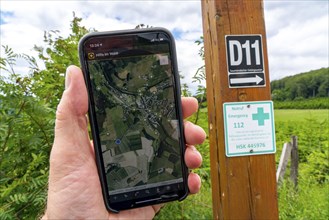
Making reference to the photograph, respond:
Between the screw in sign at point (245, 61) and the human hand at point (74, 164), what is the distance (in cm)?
52

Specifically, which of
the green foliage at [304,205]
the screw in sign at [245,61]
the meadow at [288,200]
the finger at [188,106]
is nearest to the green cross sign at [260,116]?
the screw in sign at [245,61]

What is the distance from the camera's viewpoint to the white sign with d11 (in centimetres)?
171

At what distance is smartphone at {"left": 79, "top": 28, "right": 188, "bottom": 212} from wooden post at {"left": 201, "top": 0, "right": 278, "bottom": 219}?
1.18 ft

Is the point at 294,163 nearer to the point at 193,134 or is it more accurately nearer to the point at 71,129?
the point at 193,134

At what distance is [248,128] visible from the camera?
1740mm

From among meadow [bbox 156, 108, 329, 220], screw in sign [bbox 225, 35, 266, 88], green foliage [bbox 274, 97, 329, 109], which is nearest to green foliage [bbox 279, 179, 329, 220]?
meadow [bbox 156, 108, 329, 220]

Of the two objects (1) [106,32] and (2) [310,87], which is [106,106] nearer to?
(1) [106,32]

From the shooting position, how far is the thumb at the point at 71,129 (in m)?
1.27

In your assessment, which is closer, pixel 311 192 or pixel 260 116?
pixel 260 116

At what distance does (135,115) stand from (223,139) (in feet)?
1.73

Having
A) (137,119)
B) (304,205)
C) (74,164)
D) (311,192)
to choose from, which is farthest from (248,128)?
(311,192)

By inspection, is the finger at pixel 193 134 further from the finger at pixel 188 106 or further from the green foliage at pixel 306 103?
the green foliage at pixel 306 103

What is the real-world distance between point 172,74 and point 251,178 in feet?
2.27

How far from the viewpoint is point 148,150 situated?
1.42 meters
